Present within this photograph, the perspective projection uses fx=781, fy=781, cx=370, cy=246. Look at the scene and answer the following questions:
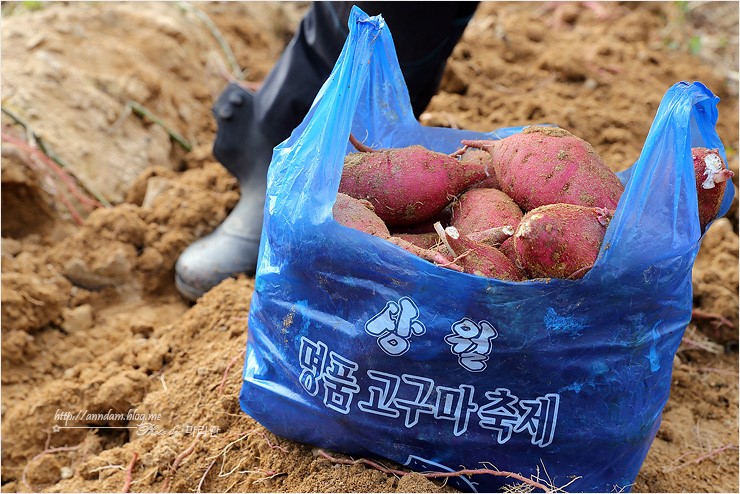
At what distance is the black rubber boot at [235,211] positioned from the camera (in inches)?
80.4

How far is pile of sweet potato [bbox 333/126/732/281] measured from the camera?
1177 millimetres

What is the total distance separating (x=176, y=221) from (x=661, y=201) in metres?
1.46

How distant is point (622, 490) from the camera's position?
4.55ft

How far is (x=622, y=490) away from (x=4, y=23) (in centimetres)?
243

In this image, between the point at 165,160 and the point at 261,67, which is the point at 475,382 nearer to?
the point at 165,160

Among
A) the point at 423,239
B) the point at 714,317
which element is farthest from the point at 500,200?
the point at 714,317

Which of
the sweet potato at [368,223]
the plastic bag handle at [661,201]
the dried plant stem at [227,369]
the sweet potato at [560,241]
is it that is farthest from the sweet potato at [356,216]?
the dried plant stem at [227,369]

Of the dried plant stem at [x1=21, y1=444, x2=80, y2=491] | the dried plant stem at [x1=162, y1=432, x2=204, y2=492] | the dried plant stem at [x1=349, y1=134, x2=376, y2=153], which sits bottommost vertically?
the dried plant stem at [x1=21, y1=444, x2=80, y2=491]

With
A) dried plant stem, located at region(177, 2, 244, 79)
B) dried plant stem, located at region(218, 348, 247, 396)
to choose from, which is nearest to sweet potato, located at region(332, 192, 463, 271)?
dried plant stem, located at region(218, 348, 247, 396)

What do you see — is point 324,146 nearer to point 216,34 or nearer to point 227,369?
point 227,369

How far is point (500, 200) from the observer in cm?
139

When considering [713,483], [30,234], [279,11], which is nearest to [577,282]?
[713,483]

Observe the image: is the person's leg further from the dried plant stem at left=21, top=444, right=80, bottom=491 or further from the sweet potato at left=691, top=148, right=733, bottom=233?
the sweet potato at left=691, top=148, right=733, bottom=233

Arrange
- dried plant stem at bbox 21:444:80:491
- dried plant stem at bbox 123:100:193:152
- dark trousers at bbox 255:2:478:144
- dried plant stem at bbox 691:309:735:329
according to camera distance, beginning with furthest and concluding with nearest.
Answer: dried plant stem at bbox 123:100:193:152
dried plant stem at bbox 691:309:735:329
dark trousers at bbox 255:2:478:144
dried plant stem at bbox 21:444:80:491
